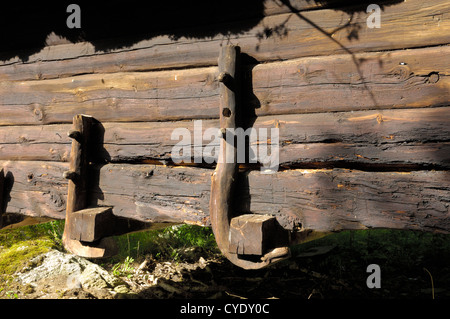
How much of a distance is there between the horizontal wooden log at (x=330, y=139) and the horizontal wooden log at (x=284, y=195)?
0.28ft

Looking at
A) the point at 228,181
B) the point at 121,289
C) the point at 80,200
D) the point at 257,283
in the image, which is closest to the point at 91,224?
the point at 80,200

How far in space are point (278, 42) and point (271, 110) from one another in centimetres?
46

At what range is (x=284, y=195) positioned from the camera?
9.51 ft

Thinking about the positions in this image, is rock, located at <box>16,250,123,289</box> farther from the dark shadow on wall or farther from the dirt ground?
the dark shadow on wall

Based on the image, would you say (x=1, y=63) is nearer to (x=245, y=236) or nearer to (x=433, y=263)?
(x=245, y=236)

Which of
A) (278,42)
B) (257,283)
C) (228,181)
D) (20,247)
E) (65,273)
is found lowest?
(257,283)

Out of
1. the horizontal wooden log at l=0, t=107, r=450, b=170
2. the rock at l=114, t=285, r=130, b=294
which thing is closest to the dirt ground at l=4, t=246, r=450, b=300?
the rock at l=114, t=285, r=130, b=294

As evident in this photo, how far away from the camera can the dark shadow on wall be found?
3125mm

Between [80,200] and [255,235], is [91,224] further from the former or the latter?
[255,235]

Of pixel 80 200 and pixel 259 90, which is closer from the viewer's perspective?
pixel 259 90

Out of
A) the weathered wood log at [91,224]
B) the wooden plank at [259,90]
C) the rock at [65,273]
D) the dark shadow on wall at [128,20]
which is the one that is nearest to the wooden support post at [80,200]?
the weathered wood log at [91,224]

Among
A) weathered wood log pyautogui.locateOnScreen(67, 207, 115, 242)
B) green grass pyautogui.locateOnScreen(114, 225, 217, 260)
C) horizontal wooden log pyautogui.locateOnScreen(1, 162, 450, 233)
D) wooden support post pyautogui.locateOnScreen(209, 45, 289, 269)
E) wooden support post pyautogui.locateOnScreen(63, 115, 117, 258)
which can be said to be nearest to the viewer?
horizontal wooden log pyautogui.locateOnScreen(1, 162, 450, 233)

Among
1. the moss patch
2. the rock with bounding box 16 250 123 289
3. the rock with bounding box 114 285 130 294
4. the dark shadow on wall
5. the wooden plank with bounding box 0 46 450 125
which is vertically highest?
the dark shadow on wall

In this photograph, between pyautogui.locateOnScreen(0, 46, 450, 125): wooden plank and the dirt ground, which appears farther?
the dirt ground
